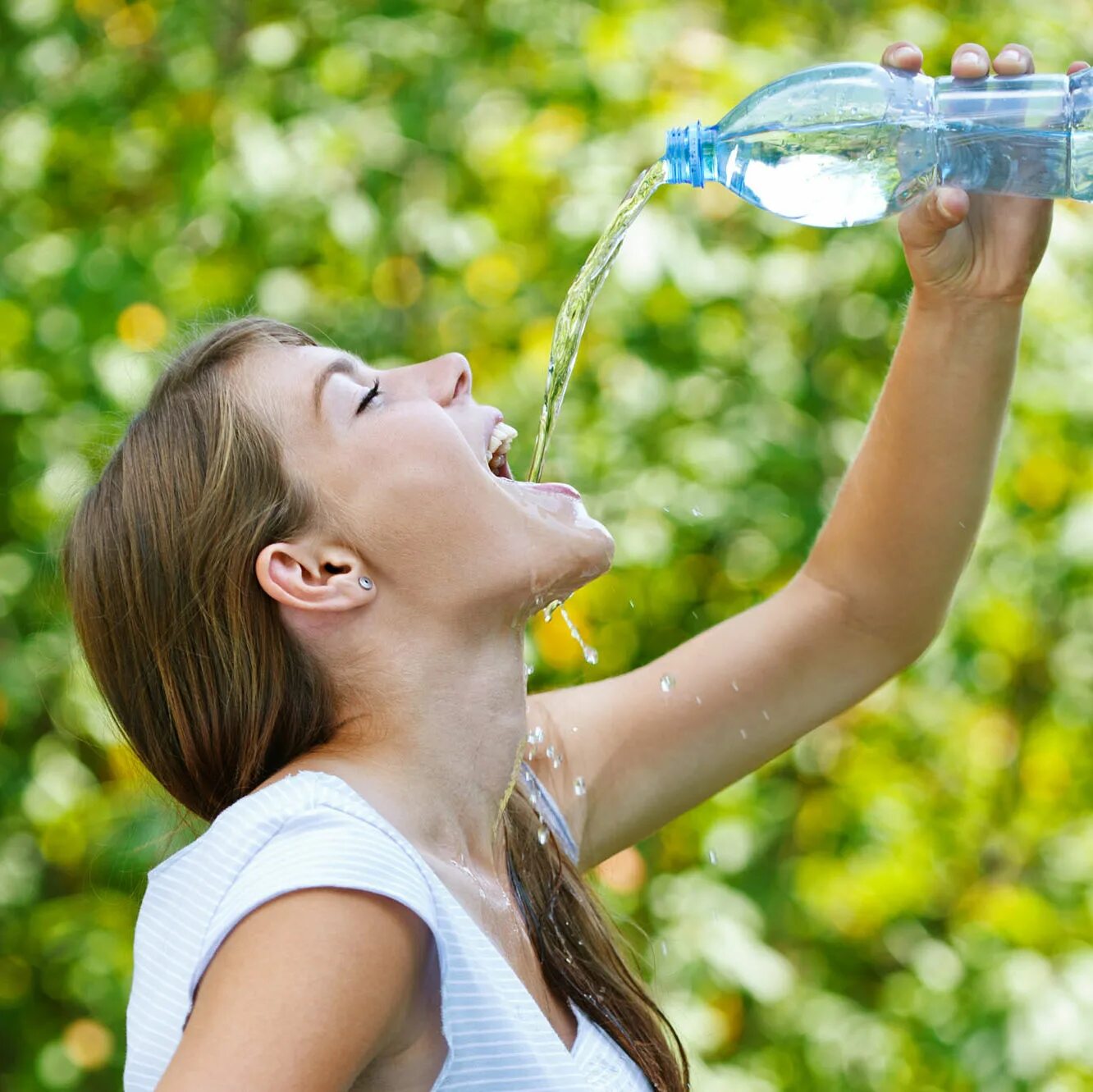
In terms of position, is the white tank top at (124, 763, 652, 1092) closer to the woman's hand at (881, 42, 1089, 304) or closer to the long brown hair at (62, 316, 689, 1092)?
the long brown hair at (62, 316, 689, 1092)

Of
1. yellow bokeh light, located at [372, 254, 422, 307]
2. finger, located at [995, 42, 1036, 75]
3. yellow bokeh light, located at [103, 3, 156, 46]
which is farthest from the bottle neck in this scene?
yellow bokeh light, located at [103, 3, 156, 46]

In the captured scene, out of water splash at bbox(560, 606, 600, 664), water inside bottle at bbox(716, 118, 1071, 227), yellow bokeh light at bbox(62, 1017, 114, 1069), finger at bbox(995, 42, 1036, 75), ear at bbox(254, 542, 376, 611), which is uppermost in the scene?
finger at bbox(995, 42, 1036, 75)

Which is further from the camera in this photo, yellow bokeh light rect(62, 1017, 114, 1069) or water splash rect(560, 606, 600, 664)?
yellow bokeh light rect(62, 1017, 114, 1069)

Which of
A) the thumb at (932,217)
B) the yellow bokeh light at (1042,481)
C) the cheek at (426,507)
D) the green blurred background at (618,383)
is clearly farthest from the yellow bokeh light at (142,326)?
the yellow bokeh light at (1042,481)

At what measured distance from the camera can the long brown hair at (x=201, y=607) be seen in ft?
4.83

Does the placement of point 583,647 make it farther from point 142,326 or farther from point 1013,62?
point 142,326

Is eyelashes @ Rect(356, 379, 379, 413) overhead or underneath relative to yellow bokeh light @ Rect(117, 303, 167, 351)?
overhead

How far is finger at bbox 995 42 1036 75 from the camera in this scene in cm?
160

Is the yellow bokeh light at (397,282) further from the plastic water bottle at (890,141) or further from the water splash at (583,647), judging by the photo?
the plastic water bottle at (890,141)

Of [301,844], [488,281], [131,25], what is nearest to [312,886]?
[301,844]

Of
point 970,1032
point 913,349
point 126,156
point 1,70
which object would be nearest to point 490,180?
point 126,156

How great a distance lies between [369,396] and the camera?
5.14 ft

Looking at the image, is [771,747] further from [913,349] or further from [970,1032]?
[970,1032]

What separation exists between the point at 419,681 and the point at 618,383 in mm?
1380
